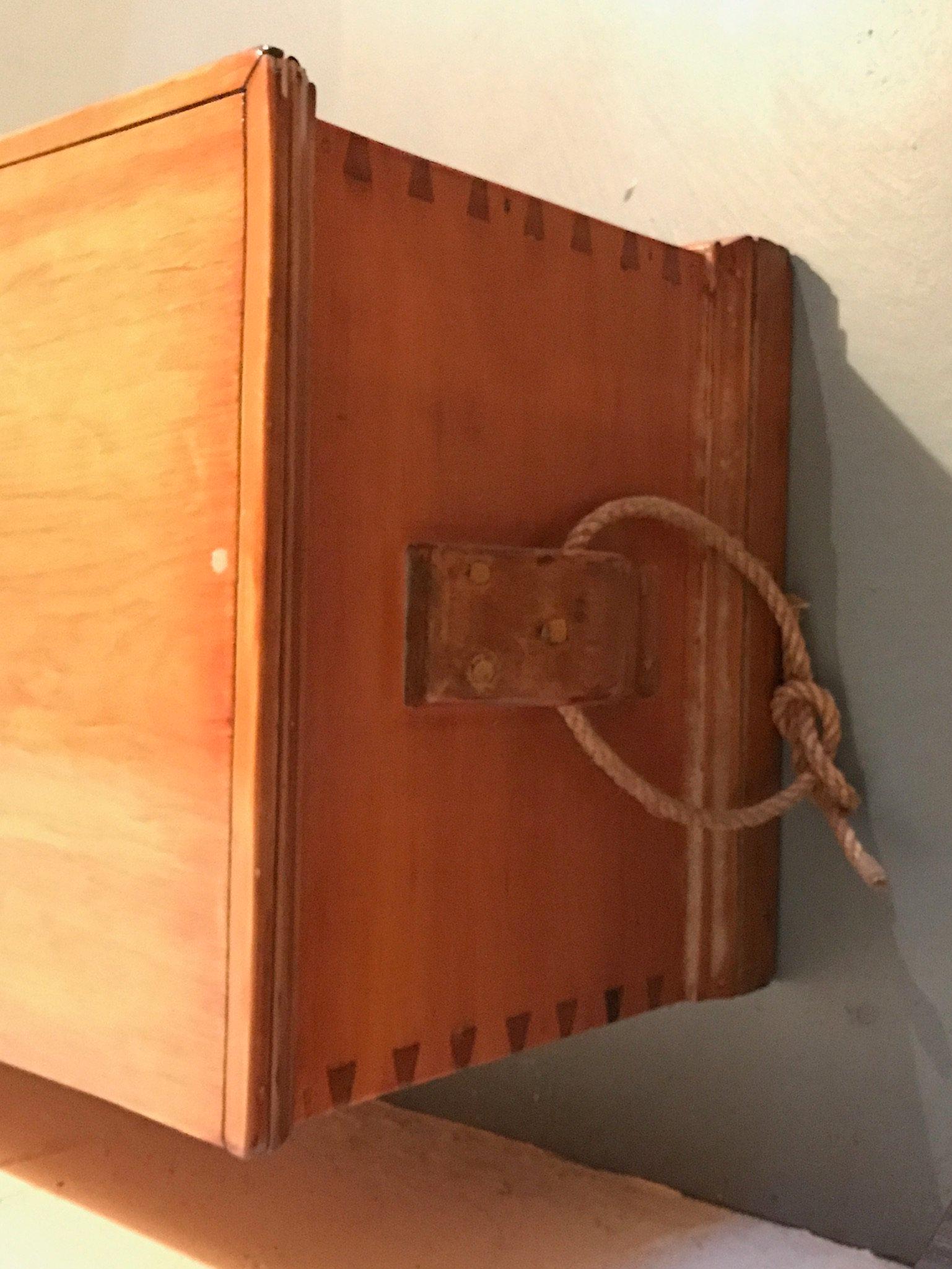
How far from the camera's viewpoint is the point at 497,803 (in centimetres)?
70

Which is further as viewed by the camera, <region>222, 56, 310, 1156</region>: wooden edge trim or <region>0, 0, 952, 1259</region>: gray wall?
<region>0, 0, 952, 1259</region>: gray wall

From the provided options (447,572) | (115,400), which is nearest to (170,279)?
(115,400)

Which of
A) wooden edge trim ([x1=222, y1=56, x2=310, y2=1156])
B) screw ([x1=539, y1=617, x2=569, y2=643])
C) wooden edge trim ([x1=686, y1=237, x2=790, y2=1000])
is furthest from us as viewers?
wooden edge trim ([x1=686, y1=237, x2=790, y2=1000])

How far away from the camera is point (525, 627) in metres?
0.70

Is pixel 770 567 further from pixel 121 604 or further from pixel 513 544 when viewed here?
pixel 121 604

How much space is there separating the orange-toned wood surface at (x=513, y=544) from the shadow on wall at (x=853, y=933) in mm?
30

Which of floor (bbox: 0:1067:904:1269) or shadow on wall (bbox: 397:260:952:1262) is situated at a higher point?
shadow on wall (bbox: 397:260:952:1262)

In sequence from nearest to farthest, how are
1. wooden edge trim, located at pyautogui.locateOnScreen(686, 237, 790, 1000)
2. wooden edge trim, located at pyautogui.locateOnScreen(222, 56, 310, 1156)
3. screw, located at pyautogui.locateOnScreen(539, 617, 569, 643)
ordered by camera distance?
wooden edge trim, located at pyautogui.locateOnScreen(222, 56, 310, 1156) → screw, located at pyautogui.locateOnScreen(539, 617, 569, 643) → wooden edge trim, located at pyautogui.locateOnScreen(686, 237, 790, 1000)

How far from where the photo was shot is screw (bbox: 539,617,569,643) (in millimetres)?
703

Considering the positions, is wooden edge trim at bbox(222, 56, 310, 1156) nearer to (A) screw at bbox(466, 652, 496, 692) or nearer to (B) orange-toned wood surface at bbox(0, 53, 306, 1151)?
(B) orange-toned wood surface at bbox(0, 53, 306, 1151)

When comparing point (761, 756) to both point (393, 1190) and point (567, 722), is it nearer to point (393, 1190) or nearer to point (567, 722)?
point (567, 722)

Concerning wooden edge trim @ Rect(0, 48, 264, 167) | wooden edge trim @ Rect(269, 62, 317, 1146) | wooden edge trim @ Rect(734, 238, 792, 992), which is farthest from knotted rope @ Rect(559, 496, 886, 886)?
wooden edge trim @ Rect(0, 48, 264, 167)

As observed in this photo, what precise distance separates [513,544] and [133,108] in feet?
0.95

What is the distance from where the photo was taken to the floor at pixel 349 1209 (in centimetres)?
79
